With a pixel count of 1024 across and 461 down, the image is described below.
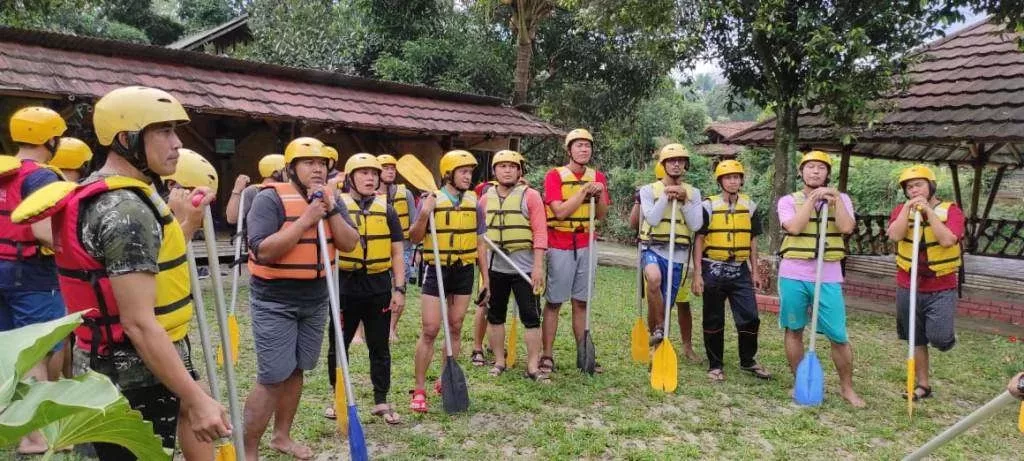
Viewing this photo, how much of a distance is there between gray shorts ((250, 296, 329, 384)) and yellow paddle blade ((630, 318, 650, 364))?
10.9ft

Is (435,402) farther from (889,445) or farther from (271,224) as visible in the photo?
(889,445)

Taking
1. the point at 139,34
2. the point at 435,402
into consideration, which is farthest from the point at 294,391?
the point at 139,34

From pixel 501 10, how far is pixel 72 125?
9942 millimetres

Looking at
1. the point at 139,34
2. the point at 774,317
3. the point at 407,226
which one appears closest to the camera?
the point at 407,226

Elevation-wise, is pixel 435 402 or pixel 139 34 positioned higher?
pixel 139 34

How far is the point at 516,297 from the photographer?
5367mm

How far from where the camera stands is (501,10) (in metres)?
15.2

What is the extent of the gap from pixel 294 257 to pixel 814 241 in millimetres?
3827

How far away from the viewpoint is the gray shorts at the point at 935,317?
512 centimetres

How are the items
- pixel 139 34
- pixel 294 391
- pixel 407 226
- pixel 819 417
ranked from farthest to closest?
pixel 139 34
pixel 407 226
pixel 819 417
pixel 294 391

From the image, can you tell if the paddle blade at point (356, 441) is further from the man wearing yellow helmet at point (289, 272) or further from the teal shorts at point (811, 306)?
the teal shorts at point (811, 306)

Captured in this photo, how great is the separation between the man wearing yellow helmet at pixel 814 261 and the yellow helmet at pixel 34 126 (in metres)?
4.96

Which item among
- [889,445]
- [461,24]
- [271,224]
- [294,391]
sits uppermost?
[461,24]

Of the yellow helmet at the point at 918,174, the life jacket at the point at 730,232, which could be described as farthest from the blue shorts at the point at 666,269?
the yellow helmet at the point at 918,174
